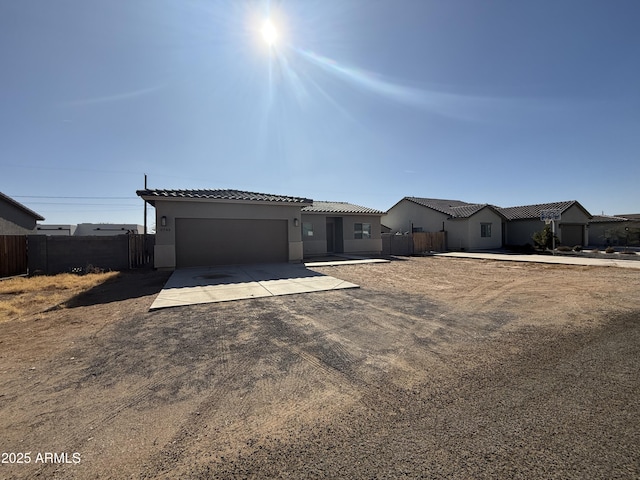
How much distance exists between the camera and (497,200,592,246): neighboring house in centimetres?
2502

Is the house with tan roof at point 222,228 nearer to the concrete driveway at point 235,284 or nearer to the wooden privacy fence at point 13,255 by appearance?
the concrete driveway at point 235,284

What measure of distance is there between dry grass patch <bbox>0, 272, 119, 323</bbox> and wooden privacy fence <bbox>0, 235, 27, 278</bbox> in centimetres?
222

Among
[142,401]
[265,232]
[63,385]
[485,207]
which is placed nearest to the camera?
[142,401]

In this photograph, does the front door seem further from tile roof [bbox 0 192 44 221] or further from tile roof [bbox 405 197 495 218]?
tile roof [bbox 0 192 44 221]

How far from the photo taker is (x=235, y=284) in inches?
357

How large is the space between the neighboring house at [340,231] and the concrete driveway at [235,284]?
258 inches

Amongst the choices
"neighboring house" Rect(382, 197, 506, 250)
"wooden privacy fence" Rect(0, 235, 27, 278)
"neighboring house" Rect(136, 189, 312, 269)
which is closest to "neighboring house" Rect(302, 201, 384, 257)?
"neighboring house" Rect(136, 189, 312, 269)

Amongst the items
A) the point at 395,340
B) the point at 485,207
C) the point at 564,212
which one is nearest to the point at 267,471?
the point at 395,340

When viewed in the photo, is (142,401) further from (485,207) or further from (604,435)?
(485,207)

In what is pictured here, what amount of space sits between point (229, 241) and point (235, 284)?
4.75 m

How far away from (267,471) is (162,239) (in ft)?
Result: 39.0

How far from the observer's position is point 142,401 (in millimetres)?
2877

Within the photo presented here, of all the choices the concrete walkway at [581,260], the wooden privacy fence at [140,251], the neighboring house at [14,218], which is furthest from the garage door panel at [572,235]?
the neighboring house at [14,218]

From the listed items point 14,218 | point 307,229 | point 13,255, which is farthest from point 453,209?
point 14,218
